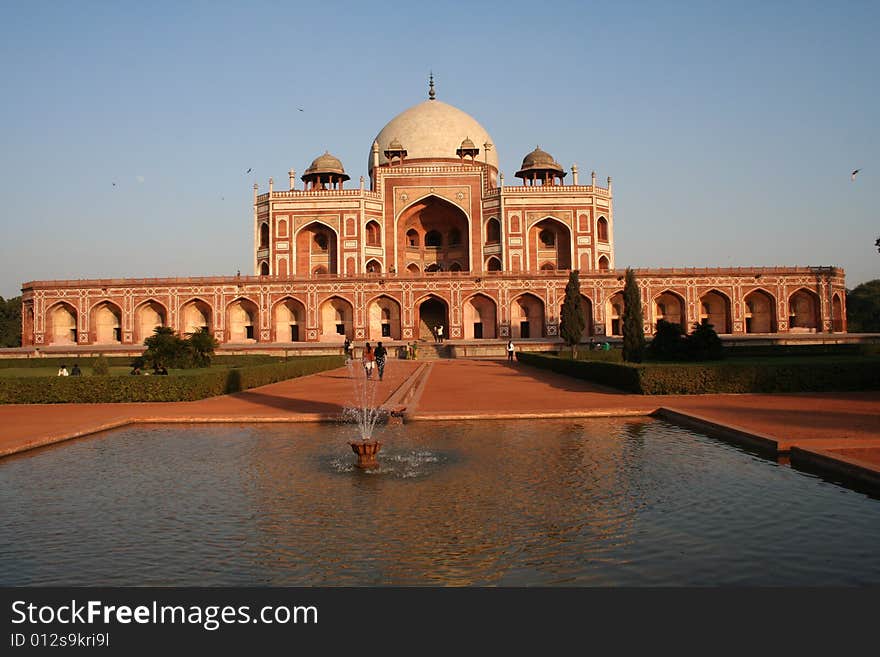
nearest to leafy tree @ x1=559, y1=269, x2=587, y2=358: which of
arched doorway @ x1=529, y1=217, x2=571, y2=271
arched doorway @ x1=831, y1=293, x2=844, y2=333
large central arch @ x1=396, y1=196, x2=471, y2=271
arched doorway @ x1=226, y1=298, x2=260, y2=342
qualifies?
arched doorway @ x1=529, y1=217, x2=571, y2=271

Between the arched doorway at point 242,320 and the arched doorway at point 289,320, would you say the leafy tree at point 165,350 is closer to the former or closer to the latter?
the arched doorway at point 289,320

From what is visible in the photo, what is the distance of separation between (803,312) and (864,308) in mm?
15274

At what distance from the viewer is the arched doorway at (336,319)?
3481 centimetres

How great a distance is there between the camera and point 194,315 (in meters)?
35.8

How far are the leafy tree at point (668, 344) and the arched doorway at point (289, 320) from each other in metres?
20.3

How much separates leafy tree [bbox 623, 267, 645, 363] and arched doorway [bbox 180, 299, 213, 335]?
2308 cm

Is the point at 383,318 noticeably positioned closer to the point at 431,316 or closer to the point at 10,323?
the point at 431,316

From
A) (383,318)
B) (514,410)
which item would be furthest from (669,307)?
(514,410)

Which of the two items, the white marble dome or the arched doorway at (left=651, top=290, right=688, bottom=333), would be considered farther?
the white marble dome

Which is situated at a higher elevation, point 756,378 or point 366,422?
point 756,378

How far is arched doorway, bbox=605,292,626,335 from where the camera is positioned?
34531mm

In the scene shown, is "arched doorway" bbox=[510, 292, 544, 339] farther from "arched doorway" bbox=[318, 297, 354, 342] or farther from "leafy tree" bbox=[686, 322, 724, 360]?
"leafy tree" bbox=[686, 322, 724, 360]

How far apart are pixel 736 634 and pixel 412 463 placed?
13.5ft

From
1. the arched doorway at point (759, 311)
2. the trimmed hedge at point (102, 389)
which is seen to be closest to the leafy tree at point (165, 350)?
the trimmed hedge at point (102, 389)
